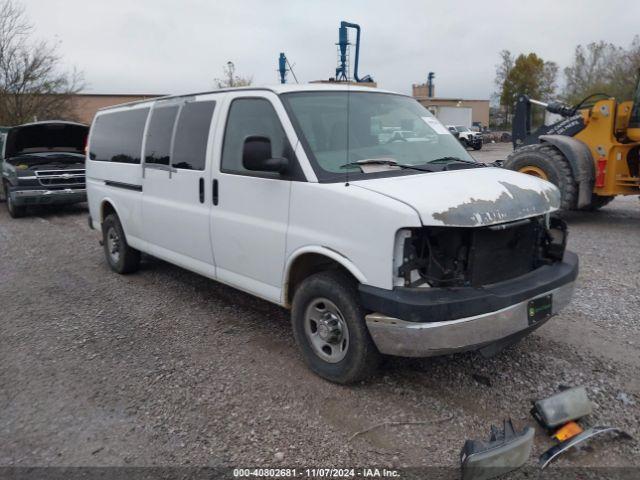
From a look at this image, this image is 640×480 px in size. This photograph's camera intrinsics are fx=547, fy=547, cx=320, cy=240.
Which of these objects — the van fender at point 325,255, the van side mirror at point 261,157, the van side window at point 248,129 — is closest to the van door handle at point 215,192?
the van side window at point 248,129

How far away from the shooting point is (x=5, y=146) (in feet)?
40.5

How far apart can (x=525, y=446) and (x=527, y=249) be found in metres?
1.44

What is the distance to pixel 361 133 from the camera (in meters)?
4.27

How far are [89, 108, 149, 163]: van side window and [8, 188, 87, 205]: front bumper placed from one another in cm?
510

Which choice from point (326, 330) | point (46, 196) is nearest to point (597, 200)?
point (326, 330)

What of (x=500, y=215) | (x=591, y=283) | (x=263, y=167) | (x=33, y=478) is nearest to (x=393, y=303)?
(x=500, y=215)

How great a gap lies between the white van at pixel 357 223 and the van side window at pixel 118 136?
28.3 inches

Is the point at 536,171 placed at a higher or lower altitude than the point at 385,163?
lower

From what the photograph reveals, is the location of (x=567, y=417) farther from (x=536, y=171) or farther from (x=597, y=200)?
(x=597, y=200)

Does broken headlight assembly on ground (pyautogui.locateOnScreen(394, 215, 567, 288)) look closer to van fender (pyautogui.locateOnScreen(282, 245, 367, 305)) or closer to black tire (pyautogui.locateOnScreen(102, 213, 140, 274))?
van fender (pyautogui.locateOnScreen(282, 245, 367, 305))

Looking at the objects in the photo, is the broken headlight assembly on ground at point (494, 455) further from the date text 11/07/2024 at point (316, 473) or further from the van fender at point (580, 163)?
the van fender at point (580, 163)

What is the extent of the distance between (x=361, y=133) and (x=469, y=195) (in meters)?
1.20

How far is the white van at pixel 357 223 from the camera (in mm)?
3291

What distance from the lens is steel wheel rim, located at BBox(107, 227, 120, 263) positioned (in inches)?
273
